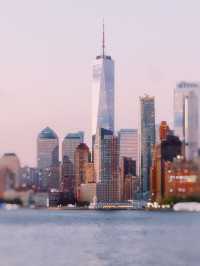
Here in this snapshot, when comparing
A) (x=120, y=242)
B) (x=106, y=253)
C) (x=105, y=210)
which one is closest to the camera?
(x=106, y=253)

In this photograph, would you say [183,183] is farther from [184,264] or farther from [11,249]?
[184,264]

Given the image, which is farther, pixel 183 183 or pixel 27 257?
pixel 183 183

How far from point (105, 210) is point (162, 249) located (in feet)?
301

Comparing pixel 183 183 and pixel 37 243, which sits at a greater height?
pixel 183 183

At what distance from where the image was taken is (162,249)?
1537 inches

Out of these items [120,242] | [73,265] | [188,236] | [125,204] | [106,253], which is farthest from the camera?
[125,204]

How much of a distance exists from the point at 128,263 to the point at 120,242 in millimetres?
12759

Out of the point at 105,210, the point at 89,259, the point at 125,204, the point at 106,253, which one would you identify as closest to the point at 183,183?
the point at 106,253

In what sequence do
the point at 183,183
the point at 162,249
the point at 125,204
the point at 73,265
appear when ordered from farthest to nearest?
the point at 125,204 < the point at 183,183 < the point at 162,249 < the point at 73,265

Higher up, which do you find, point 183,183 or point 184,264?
point 183,183

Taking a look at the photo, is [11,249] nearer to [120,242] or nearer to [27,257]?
[27,257]

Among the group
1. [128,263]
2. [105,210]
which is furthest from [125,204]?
[128,263]

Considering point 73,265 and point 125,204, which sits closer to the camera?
point 73,265

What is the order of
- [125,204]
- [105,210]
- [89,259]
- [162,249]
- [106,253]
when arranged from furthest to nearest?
[105,210], [125,204], [162,249], [106,253], [89,259]
